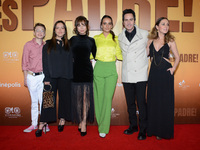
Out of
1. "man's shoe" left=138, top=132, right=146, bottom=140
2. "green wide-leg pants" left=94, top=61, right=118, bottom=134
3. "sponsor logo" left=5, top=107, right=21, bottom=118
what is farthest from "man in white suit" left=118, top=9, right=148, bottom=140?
"sponsor logo" left=5, top=107, right=21, bottom=118

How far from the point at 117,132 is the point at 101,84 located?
0.98 meters

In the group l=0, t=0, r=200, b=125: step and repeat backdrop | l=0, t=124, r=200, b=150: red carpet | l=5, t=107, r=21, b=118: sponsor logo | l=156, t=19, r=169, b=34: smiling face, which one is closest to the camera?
l=0, t=124, r=200, b=150: red carpet

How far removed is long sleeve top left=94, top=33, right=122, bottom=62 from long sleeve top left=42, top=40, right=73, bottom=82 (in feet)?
1.69

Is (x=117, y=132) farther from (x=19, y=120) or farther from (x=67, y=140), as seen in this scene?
(x=19, y=120)

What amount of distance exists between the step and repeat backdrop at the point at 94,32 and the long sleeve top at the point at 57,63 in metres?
0.75

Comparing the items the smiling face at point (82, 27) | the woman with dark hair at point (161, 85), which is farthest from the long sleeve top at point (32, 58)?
the woman with dark hair at point (161, 85)

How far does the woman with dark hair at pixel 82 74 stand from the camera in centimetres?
287

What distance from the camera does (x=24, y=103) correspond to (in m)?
3.57

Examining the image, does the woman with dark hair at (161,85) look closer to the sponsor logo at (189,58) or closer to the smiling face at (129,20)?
the smiling face at (129,20)

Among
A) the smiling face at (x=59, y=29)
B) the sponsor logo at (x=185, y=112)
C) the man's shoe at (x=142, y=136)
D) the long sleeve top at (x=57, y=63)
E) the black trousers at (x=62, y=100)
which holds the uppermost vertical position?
the smiling face at (x=59, y=29)

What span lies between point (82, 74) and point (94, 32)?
3.62 ft

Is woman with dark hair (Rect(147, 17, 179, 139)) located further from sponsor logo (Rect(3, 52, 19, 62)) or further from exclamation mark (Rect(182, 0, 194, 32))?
sponsor logo (Rect(3, 52, 19, 62))

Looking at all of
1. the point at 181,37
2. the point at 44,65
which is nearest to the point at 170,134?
the point at 181,37

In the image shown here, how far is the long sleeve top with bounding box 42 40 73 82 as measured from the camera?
9.46 ft
